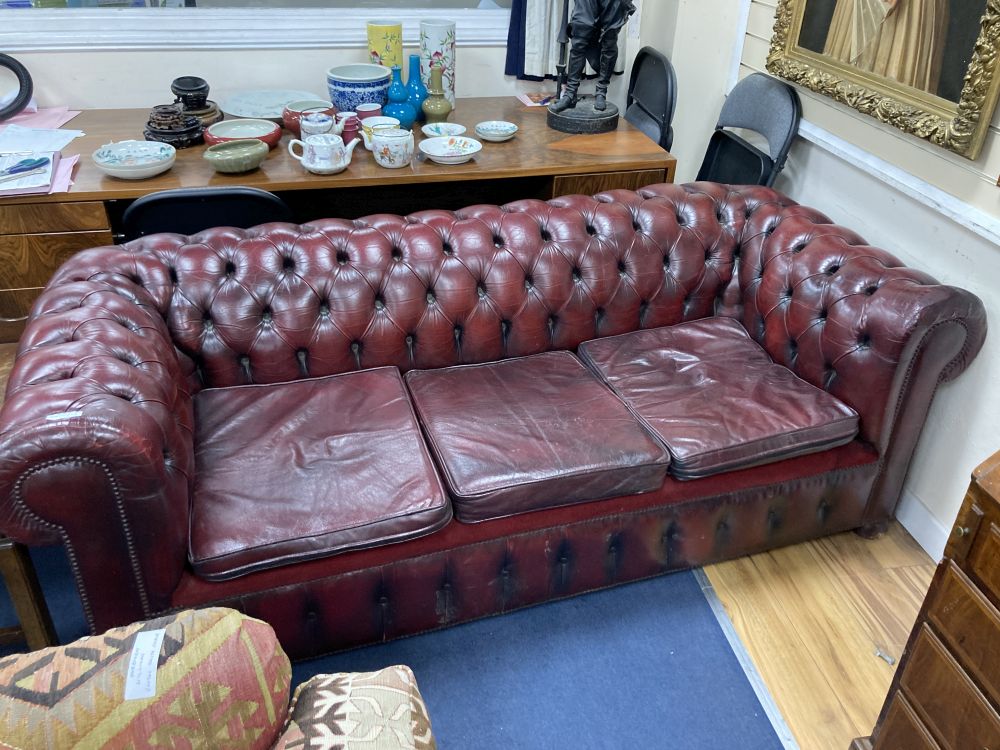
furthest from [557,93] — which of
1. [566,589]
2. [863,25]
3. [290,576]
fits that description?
[290,576]

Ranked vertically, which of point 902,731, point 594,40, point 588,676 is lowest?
point 588,676

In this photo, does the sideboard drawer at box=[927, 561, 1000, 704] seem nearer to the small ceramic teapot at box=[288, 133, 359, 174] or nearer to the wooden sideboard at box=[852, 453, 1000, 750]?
the wooden sideboard at box=[852, 453, 1000, 750]

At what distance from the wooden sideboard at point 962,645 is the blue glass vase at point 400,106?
2.05m

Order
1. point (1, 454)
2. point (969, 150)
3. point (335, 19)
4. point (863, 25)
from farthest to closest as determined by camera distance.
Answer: point (335, 19), point (863, 25), point (969, 150), point (1, 454)

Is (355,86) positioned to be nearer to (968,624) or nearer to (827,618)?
(827,618)

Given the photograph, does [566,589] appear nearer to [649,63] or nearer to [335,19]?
[649,63]

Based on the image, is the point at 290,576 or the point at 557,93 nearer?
the point at 290,576

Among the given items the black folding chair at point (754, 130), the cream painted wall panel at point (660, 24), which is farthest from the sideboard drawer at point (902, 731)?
the cream painted wall panel at point (660, 24)

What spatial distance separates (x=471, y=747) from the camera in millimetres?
1590

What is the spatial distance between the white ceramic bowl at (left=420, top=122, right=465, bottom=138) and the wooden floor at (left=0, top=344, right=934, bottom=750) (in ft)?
4.45

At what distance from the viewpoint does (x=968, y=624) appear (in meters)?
1.22

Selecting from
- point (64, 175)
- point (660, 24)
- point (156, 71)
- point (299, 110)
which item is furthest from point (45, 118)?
point (660, 24)

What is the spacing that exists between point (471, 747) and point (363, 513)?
0.52m

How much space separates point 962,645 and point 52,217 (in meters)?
2.26
